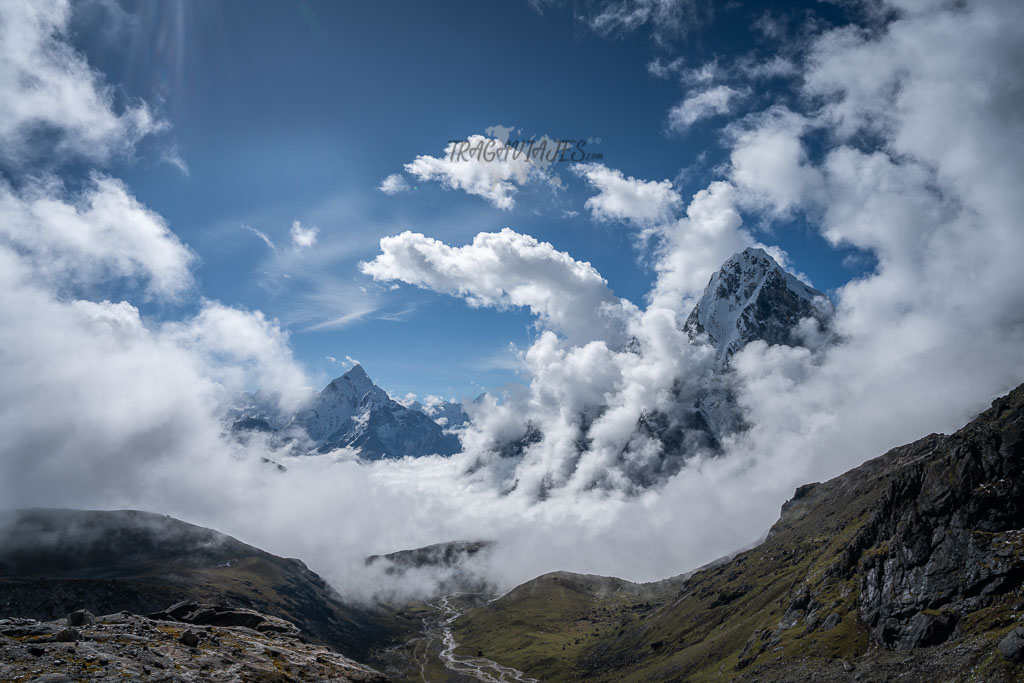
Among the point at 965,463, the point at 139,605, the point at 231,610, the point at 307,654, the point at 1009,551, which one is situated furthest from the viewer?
the point at 139,605

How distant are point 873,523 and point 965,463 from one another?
39.0 m

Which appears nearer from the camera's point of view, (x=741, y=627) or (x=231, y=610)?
(x=231, y=610)

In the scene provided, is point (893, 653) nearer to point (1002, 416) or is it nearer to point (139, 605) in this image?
point (1002, 416)

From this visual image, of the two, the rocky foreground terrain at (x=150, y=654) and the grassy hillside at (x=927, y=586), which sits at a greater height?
the rocky foreground terrain at (x=150, y=654)

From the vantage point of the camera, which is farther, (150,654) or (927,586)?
(927,586)

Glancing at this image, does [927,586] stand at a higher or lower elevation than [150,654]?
lower

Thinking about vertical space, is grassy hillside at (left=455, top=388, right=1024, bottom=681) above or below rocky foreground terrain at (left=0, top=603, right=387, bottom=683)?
below

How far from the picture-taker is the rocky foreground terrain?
34000mm

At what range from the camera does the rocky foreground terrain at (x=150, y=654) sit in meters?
34.0

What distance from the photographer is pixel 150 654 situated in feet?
132

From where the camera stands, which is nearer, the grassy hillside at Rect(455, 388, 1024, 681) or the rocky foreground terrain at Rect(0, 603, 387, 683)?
the rocky foreground terrain at Rect(0, 603, 387, 683)

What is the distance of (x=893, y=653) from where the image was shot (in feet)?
297

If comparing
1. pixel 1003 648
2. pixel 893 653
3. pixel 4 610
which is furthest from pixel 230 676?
pixel 4 610

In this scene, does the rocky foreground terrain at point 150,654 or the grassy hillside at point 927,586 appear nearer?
the rocky foreground terrain at point 150,654
